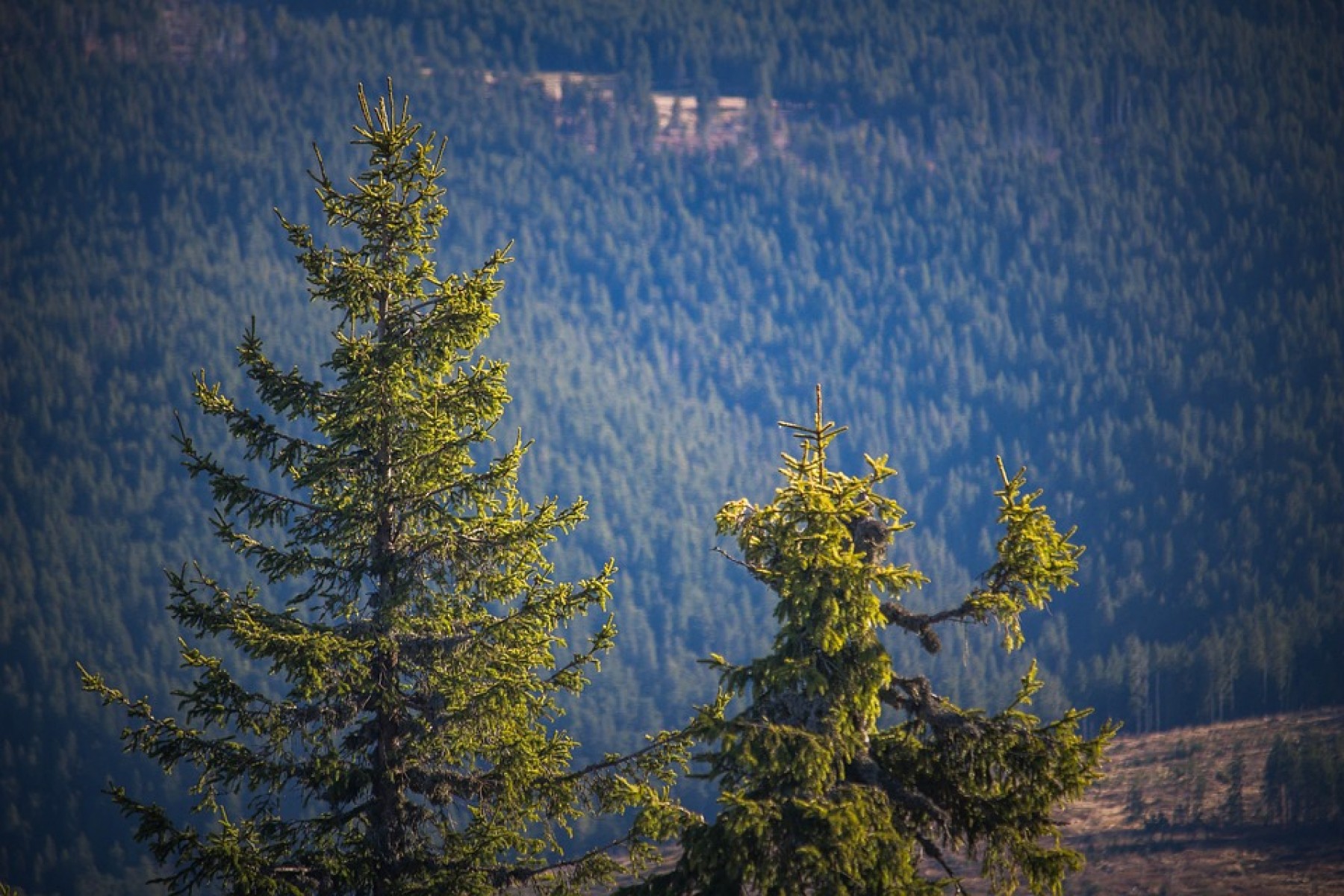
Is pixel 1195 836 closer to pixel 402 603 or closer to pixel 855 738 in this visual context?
pixel 402 603

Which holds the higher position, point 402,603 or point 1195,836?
point 402,603

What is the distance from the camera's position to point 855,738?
516 inches

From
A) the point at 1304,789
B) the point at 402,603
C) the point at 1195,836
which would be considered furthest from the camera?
the point at 1304,789

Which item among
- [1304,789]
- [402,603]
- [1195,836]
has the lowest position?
[1195,836]

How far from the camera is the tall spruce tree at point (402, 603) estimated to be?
50.6ft

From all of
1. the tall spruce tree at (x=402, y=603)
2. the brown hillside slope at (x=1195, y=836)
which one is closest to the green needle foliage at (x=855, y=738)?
the tall spruce tree at (x=402, y=603)

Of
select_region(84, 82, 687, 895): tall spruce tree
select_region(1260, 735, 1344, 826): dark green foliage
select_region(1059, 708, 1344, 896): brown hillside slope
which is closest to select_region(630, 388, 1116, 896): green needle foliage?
select_region(84, 82, 687, 895): tall spruce tree

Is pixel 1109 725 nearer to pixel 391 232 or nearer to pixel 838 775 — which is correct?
pixel 838 775

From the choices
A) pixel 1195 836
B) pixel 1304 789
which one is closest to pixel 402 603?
pixel 1195 836

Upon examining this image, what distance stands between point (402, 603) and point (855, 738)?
556 centimetres

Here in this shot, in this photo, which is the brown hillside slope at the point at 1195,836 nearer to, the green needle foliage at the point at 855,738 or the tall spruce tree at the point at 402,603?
the tall spruce tree at the point at 402,603

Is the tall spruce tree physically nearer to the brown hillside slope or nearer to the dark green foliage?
the brown hillside slope

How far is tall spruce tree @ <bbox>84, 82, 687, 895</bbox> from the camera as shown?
15438 millimetres

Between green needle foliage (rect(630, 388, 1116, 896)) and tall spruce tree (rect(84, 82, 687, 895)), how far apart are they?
2.55 m
